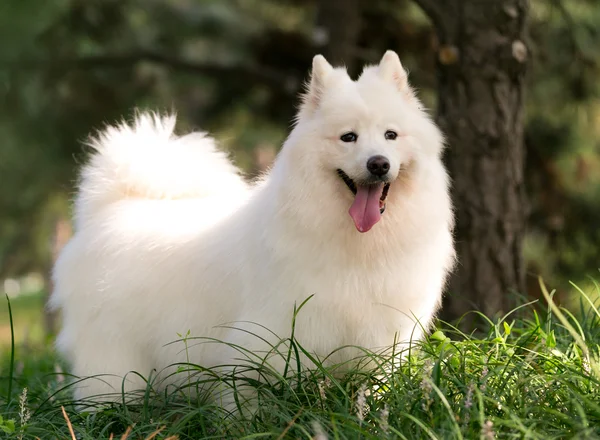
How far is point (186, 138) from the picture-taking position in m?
4.36

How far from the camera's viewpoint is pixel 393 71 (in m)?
3.59

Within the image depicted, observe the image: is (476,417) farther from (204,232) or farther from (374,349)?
→ (204,232)

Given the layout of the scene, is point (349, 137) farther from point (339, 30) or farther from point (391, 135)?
point (339, 30)

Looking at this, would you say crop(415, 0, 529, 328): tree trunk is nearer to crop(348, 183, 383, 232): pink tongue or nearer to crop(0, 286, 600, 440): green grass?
crop(0, 286, 600, 440): green grass

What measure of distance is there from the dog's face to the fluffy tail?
3.05ft

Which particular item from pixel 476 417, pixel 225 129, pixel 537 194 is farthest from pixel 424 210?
pixel 225 129

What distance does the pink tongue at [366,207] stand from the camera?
10.6 feet

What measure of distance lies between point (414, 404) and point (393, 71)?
165 cm

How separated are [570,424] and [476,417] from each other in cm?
37

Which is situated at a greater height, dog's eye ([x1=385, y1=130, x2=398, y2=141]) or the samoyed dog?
dog's eye ([x1=385, y1=130, x2=398, y2=141])

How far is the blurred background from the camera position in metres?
7.62

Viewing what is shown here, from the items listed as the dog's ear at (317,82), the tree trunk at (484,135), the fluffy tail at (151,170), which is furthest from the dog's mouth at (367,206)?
the tree trunk at (484,135)

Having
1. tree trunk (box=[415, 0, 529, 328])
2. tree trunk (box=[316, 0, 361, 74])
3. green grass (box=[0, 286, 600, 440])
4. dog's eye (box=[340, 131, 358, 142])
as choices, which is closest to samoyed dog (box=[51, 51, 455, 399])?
dog's eye (box=[340, 131, 358, 142])

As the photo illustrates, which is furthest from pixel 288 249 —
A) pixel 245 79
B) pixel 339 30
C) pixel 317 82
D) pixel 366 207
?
pixel 245 79
